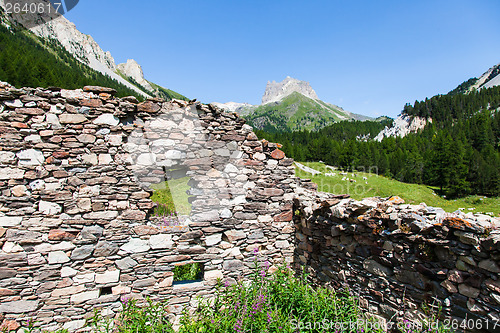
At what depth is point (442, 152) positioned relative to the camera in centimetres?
5988

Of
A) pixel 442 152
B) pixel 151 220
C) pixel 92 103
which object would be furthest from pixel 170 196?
pixel 442 152

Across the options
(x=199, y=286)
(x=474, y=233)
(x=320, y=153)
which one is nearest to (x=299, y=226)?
(x=199, y=286)

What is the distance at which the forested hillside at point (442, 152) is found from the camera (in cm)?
5172

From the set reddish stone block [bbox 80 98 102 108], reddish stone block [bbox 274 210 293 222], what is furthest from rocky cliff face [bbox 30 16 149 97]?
reddish stone block [bbox 274 210 293 222]

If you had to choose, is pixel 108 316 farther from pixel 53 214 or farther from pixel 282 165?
pixel 282 165

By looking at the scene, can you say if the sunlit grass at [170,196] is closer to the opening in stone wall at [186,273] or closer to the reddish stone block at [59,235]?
the reddish stone block at [59,235]

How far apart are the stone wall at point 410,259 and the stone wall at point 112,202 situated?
74.5 inches

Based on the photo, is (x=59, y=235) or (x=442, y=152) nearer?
(x=59, y=235)

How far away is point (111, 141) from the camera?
5773 mm

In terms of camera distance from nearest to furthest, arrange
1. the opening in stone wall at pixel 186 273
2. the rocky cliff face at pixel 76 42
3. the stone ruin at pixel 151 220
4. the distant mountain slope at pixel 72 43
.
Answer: the stone ruin at pixel 151 220, the opening in stone wall at pixel 186 273, the distant mountain slope at pixel 72 43, the rocky cliff face at pixel 76 42

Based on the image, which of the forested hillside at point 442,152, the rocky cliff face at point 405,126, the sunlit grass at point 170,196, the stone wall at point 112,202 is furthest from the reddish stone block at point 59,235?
the rocky cliff face at point 405,126

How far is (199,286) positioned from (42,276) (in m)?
3.46

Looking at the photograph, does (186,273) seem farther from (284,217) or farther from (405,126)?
(405,126)

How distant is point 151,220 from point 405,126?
154287mm
